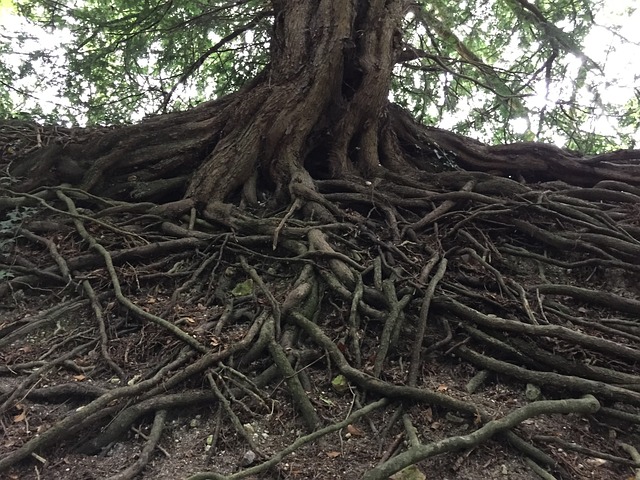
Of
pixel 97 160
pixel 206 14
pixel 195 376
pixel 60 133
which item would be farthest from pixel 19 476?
pixel 206 14

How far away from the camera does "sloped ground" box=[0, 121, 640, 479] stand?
219 centimetres

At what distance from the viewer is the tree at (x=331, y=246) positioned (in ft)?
8.13

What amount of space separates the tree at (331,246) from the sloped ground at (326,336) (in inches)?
0.6

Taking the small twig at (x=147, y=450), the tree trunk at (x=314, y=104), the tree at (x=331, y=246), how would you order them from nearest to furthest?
the small twig at (x=147, y=450) → the tree at (x=331, y=246) → the tree trunk at (x=314, y=104)

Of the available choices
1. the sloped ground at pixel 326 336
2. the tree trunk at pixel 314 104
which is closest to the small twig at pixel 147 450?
the sloped ground at pixel 326 336

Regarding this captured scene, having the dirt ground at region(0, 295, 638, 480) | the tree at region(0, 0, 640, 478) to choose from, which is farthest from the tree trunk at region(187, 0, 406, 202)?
the dirt ground at region(0, 295, 638, 480)

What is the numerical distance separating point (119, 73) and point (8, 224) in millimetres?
4073

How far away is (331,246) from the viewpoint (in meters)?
3.59

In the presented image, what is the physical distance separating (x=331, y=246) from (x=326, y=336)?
37.4 inches

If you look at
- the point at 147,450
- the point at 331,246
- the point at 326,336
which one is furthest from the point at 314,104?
the point at 147,450

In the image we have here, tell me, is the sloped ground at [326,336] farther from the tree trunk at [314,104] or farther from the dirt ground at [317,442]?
the tree trunk at [314,104]

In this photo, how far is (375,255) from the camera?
3.66 m

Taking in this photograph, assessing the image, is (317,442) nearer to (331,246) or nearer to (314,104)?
(331,246)

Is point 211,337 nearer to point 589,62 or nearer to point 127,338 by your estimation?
point 127,338
